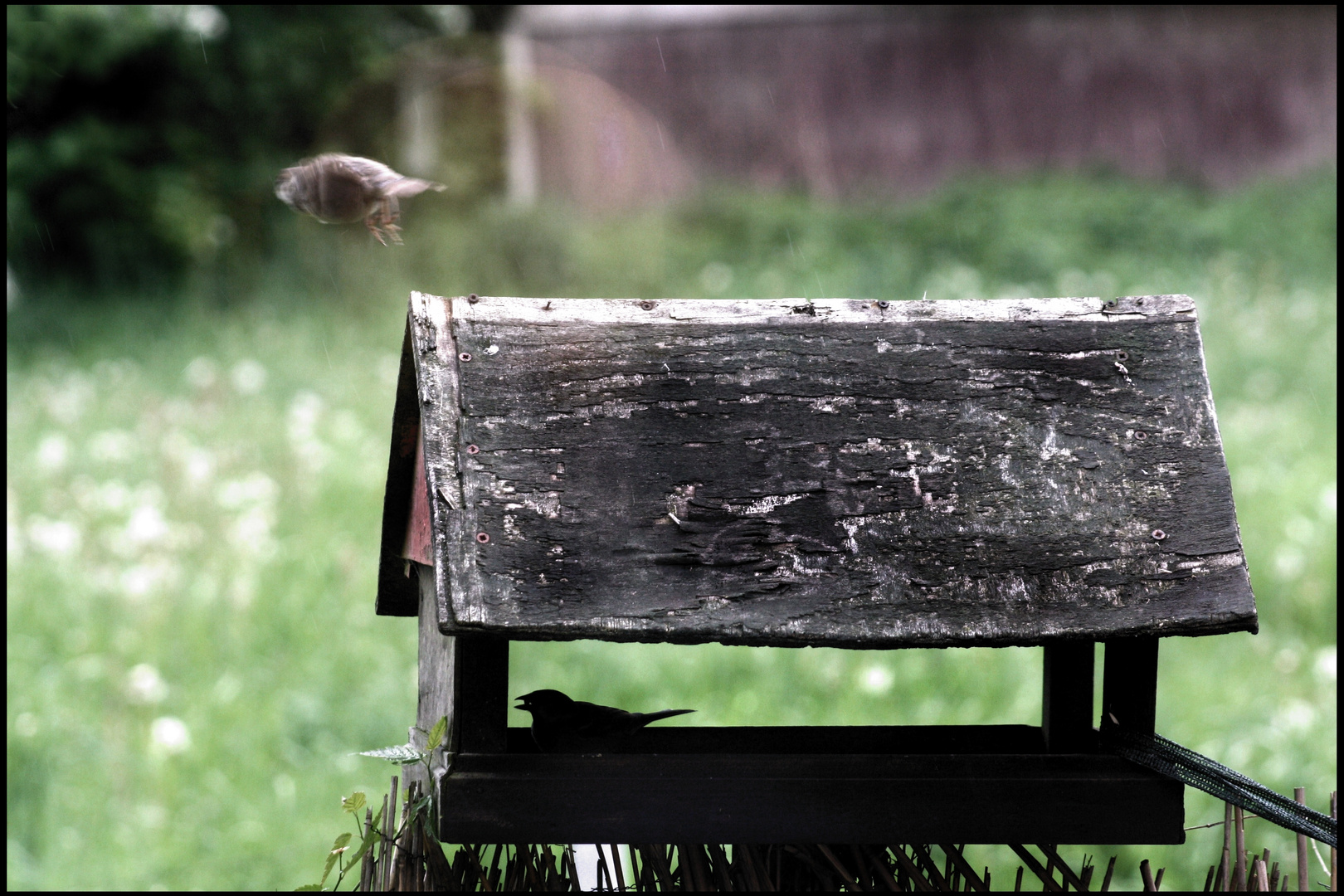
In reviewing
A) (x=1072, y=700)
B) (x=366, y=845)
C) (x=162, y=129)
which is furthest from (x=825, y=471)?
(x=162, y=129)

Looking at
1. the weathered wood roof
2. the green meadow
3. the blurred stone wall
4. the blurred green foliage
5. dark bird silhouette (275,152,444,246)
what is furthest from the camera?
the blurred stone wall

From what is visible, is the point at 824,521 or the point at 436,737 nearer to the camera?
the point at 824,521

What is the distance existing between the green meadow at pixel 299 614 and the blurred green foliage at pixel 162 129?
3.11 ft

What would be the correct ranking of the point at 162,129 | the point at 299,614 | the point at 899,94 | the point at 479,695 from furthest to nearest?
1. the point at 899,94
2. the point at 162,129
3. the point at 299,614
4. the point at 479,695

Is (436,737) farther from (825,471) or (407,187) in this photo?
(407,187)

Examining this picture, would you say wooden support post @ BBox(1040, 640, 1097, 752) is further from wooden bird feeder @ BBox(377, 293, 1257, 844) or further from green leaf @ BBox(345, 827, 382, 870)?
green leaf @ BBox(345, 827, 382, 870)

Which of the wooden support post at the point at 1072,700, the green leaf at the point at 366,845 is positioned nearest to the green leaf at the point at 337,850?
the green leaf at the point at 366,845

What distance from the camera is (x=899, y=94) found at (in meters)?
10.5

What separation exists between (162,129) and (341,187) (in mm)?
8972

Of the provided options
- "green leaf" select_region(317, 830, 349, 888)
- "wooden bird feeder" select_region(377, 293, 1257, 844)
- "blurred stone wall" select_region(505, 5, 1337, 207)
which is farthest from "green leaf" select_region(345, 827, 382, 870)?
"blurred stone wall" select_region(505, 5, 1337, 207)

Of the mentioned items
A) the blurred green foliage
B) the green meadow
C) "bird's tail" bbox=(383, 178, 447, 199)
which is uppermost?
the blurred green foliage

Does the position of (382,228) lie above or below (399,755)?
above

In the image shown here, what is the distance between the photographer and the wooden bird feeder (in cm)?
148

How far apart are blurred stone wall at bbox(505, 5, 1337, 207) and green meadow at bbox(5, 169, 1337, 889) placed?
2.14 meters
